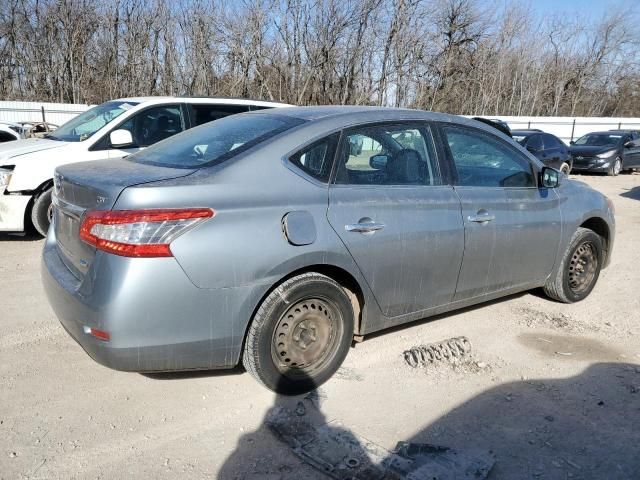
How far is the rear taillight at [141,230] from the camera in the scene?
274 cm

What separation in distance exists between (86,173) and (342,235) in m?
1.53

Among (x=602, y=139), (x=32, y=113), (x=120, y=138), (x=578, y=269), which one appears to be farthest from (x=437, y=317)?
(x=32, y=113)

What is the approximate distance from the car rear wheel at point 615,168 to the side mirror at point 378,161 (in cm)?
1689

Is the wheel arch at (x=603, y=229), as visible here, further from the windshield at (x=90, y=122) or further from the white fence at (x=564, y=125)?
the white fence at (x=564, y=125)

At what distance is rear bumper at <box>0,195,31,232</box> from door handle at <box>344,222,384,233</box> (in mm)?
4681

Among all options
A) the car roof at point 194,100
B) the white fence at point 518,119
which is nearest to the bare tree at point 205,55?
the white fence at point 518,119

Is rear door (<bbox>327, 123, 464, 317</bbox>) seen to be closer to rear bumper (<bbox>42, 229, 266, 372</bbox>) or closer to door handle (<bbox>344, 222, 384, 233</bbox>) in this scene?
door handle (<bbox>344, 222, 384, 233</bbox>)

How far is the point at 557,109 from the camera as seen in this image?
43781mm

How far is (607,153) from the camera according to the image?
1784 cm

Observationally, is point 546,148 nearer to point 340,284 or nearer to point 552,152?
point 552,152

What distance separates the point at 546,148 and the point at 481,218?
13287 millimetres

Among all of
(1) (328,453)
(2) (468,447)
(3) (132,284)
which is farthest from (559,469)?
(3) (132,284)

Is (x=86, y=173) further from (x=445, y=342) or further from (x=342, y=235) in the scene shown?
(x=445, y=342)

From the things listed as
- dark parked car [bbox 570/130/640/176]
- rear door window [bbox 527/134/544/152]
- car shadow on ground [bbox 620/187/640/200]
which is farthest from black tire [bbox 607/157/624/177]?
car shadow on ground [bbox 620/187/640/200]
